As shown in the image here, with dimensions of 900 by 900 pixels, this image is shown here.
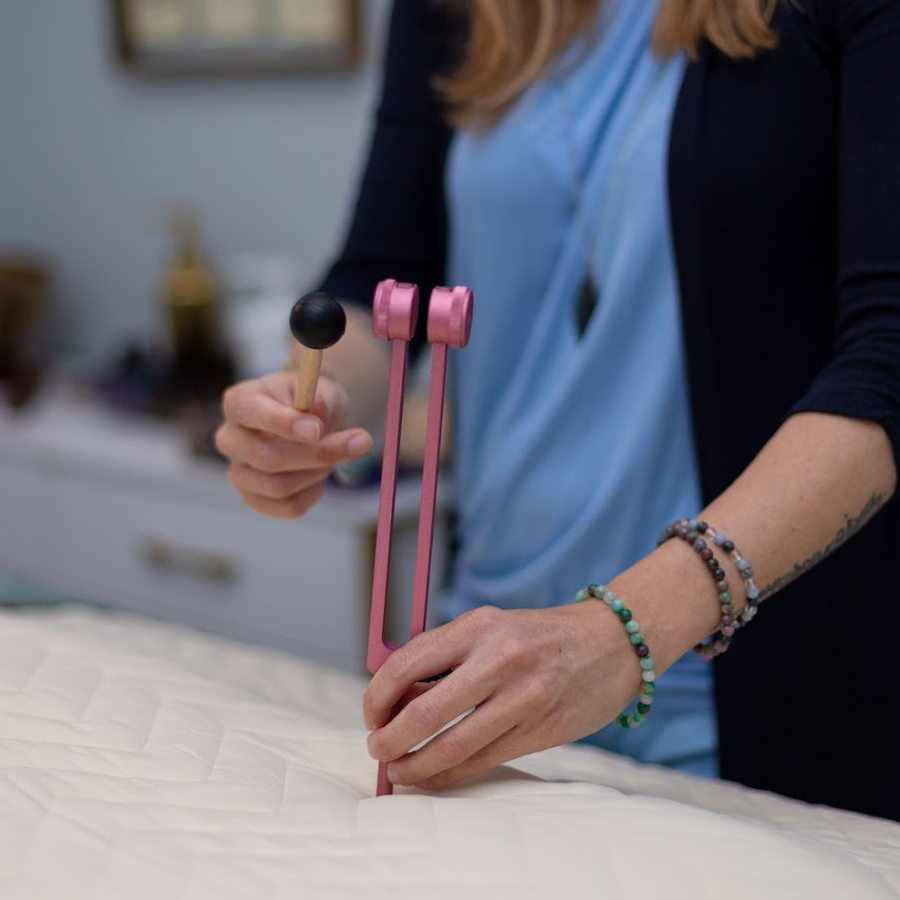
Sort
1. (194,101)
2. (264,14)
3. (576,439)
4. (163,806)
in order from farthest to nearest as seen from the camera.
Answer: (194,101), (264,14), (576,439), (163,806)

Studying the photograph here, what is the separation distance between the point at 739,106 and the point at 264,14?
1.49 metres

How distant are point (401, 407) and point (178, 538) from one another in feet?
4.16

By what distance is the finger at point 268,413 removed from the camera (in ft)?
2.16

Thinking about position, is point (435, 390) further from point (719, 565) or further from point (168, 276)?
point (168, 276)

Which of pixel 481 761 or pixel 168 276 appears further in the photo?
pixel 168 276

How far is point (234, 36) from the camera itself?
210 centimetres

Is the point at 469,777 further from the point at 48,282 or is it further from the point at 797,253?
the point at 48,282

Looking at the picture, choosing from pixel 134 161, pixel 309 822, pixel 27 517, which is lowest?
pixel 27 517

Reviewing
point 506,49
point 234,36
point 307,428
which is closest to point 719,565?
point 307,428

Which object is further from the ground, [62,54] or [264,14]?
[264,14]

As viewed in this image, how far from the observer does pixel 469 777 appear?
0.60 m

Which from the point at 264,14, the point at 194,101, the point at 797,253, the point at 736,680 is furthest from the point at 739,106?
the point at 194,101

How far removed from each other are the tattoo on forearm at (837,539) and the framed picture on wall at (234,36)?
1.53 metres

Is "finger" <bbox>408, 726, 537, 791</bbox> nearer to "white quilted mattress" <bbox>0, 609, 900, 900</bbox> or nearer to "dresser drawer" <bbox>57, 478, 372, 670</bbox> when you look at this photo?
"white quilted mattress" <bbox>0, 609, 900, 900</bbox>
